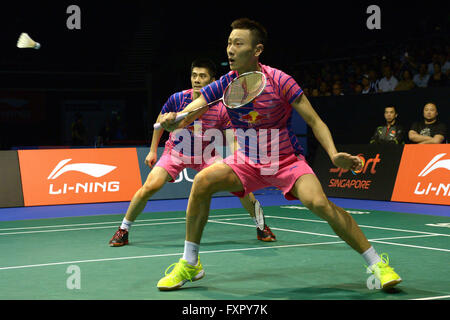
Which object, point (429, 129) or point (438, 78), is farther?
point (438, 78)

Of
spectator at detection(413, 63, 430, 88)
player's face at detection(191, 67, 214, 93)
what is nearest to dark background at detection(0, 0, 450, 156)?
spectator at detection(413, 63, 430, 88)

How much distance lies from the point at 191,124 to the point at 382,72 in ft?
33.7

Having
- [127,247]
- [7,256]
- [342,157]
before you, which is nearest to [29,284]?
[7,256]

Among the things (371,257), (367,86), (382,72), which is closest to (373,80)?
(367,86)

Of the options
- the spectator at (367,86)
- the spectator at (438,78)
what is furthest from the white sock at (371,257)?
the spectator at (367,86)

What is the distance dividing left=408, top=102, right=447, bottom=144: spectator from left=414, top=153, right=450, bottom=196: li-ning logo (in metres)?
0.52

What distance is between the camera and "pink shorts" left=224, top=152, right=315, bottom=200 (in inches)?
183

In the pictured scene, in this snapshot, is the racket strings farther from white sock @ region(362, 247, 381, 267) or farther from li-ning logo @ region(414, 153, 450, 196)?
li-ning logo @ region(414, 153, 450, 196)

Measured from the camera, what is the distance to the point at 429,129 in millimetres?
11375

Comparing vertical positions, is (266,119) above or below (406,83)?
above

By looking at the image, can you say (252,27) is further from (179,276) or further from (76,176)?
(76,176)

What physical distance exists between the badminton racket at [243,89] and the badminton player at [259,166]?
0.12 metres

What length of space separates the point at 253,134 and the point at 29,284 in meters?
1.99

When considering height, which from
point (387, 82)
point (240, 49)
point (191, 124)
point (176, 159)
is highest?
point (240, 49)
